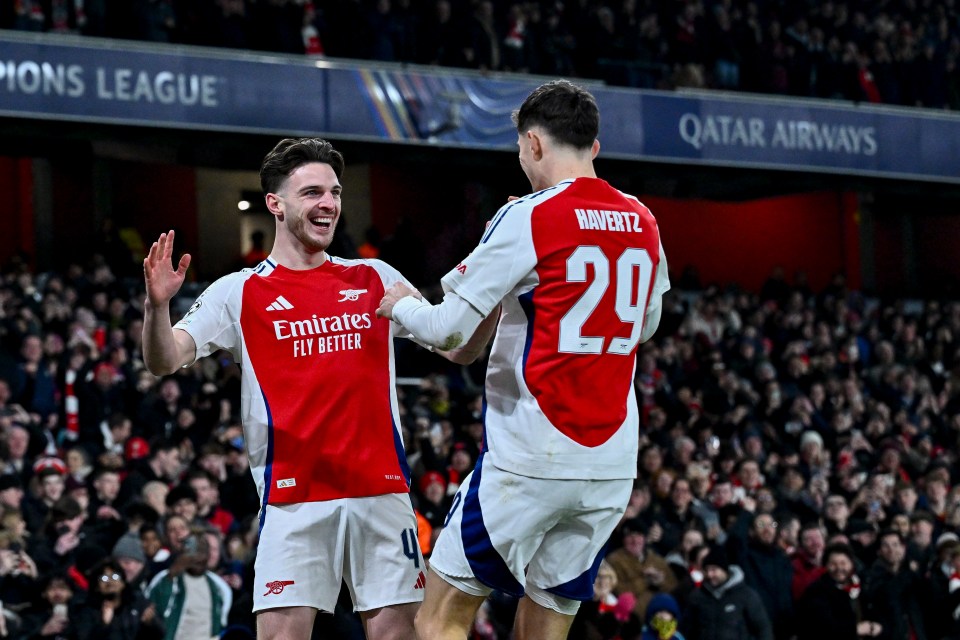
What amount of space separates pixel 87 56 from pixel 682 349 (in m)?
8.30

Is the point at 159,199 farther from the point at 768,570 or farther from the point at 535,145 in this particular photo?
the point at 535,145

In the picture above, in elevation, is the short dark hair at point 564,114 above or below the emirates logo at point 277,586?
above

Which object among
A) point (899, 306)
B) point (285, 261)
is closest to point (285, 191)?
point (285, 261)

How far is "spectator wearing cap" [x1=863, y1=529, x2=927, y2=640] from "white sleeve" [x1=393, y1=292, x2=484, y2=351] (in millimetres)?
8892

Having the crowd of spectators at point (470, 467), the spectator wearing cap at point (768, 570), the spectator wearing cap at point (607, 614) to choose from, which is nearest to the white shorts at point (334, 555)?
the crowd of spectators at point (470, 467)

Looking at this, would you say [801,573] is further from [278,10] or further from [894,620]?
[278,10]

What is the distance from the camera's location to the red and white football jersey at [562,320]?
5098 mm

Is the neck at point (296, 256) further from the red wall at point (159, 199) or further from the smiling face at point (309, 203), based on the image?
the red wall at point (159, 199)

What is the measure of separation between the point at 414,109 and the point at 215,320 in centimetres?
1553

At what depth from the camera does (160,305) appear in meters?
5.47

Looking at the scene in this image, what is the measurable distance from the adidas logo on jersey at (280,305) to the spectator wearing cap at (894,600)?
8.61 metres

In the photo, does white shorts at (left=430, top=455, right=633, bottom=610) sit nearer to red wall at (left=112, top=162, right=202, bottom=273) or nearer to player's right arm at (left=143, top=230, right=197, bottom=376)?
player's right arm at (left=143, top=230, right=197, bottom=376)

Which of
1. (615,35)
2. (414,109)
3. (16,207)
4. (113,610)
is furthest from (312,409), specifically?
(16,207)

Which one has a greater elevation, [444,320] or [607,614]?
[444,320]
